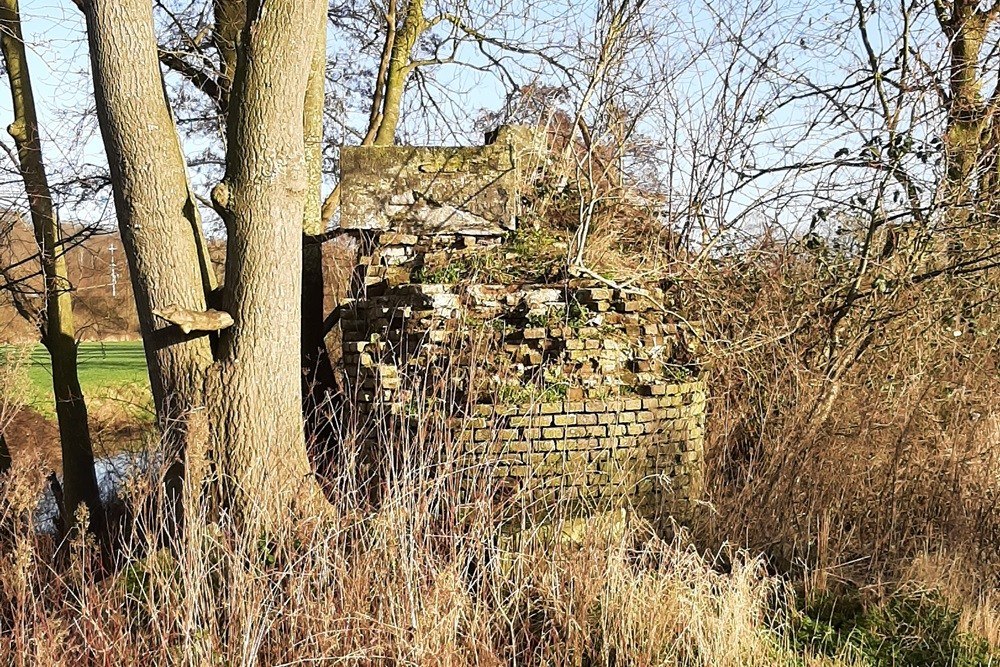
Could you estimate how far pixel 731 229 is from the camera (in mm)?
8148

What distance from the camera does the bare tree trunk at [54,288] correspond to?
332 inches

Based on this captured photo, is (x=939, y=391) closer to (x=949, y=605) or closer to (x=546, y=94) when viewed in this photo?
(x=949, y=605)

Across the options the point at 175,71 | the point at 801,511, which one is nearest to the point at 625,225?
the point at 801,511

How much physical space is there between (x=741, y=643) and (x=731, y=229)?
16.2ft

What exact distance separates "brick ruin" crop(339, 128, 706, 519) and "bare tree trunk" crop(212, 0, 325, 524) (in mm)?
947

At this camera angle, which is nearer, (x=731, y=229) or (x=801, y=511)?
(x=801, y=511)

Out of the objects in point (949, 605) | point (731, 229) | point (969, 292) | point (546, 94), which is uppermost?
point (546, 94)

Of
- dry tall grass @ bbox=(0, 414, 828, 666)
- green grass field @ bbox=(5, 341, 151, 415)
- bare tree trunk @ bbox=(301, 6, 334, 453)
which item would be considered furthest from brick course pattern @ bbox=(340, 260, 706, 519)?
green grass field @ bbox=(5, 341, 151, 415)

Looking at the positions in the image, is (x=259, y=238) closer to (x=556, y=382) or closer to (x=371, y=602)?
(x=371, y=602)

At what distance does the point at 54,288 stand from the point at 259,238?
4837 millimetres

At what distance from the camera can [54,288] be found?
28.0ft

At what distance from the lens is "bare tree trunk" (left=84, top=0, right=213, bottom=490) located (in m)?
4.80

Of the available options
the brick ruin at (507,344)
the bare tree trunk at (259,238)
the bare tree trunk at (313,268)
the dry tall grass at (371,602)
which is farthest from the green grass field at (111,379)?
the dry tall grass at (371,602)

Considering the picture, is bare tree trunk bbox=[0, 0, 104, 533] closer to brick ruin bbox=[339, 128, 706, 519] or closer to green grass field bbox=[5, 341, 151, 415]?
green grass field bbox=[5, 341, 151, 415]
